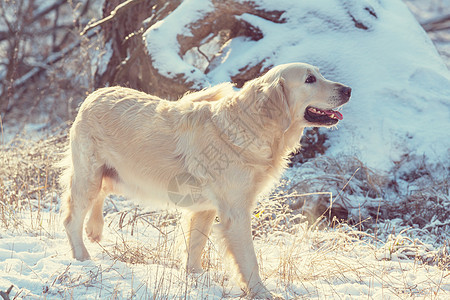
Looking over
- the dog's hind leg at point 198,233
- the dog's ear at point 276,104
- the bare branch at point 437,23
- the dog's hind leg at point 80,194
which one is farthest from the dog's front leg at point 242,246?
the bare branch at point 437,23

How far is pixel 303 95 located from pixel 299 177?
6.89 ft

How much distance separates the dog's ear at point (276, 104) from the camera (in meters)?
3.44

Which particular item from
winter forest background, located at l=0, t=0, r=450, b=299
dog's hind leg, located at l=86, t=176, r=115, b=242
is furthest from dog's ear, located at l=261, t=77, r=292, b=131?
dog's hind leg, located at l=86, t=176, r=115, b=242

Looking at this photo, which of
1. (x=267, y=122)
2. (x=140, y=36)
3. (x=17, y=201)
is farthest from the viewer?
(x=140, y=36)

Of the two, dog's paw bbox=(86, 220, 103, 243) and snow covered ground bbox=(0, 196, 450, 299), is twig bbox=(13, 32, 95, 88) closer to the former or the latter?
snow covered ground bbox=(0, 196, 450, 299)

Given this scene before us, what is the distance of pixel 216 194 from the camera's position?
3.50m

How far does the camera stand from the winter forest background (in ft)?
11.3

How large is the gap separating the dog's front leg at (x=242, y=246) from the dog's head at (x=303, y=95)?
719 mm

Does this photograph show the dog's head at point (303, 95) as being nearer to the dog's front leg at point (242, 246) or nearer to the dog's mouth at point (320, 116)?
the dog's mouth at point (320, 116)

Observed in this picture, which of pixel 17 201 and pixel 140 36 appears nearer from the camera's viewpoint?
pixel 17 201

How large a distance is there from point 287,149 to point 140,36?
13.0 ft

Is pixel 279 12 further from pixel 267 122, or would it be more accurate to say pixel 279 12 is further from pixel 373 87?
pixel 267 122

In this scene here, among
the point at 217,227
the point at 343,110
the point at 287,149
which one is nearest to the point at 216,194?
the point at 217,227

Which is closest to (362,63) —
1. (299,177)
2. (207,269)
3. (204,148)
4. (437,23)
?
(299,177)
